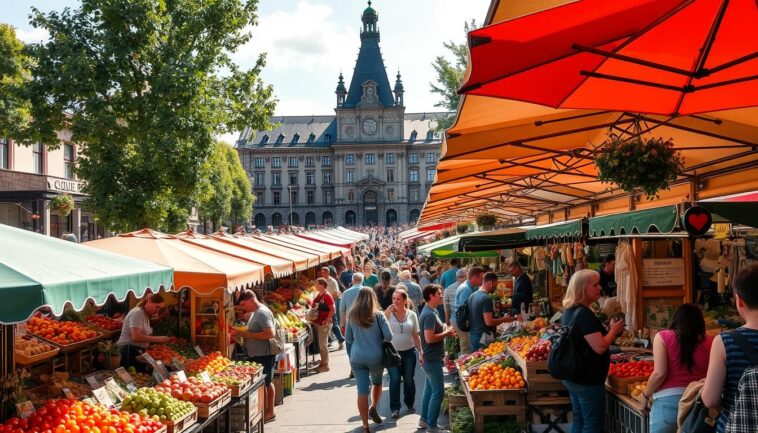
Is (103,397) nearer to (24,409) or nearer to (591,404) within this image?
(24,409)

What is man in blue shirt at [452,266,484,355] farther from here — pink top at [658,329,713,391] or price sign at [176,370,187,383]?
pink top at [658,329,713,391]

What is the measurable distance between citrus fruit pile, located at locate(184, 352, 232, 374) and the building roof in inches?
3587

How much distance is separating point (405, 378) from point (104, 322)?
179 inches

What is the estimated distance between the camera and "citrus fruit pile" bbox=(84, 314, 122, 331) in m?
9.69

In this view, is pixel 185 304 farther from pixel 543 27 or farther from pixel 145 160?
pixel 145 160

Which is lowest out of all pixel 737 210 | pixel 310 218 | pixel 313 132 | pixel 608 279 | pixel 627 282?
pixel 608 279

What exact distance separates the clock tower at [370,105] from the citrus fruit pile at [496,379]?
295ft

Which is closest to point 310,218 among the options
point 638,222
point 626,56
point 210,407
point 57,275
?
point 210,407

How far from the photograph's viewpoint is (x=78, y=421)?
17.3 ft

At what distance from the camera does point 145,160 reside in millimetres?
18156

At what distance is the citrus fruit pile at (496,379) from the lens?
6684 millimetres

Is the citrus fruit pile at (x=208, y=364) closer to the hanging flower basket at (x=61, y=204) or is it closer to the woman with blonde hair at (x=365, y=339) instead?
the woman with blonde hair at (x=365, y=339)

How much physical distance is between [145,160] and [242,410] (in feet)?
39.6

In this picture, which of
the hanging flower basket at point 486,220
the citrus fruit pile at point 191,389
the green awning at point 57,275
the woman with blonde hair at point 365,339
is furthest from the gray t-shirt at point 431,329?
the hanging flower basket at point 486,220
